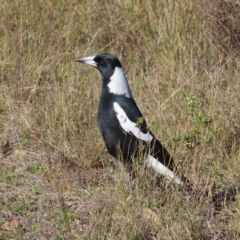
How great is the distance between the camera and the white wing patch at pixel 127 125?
4.17 metres

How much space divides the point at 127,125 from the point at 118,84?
1.10 ft

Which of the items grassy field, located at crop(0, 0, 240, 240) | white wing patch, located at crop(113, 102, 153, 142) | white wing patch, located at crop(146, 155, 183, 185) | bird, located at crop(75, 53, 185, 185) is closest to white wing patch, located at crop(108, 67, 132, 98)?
bird, located at crop(75, 53, 185, 185)

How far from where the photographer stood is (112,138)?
13.7 ft

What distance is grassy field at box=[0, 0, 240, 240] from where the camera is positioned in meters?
3.54

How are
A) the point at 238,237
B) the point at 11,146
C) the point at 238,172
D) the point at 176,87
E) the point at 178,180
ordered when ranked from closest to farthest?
the point at 238,237 < the point at 178,180 < the point at 238,172 < the point at 11,146 < the point at 176,87

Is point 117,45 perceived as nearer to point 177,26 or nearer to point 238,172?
point 177,26

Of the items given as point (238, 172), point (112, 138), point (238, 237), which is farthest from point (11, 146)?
point (238, 237)

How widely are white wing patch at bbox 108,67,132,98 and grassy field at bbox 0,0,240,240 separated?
32cm

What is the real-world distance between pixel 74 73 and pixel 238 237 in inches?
94.5

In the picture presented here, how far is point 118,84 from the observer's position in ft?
14.5

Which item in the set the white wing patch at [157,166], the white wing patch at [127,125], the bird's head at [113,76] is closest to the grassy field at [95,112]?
the white wing patch at [157,166]

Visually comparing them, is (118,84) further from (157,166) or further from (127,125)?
(157,166)

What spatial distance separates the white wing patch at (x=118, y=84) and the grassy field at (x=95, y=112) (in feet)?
1.06

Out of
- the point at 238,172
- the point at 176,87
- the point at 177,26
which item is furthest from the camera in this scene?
the point at 177,26
